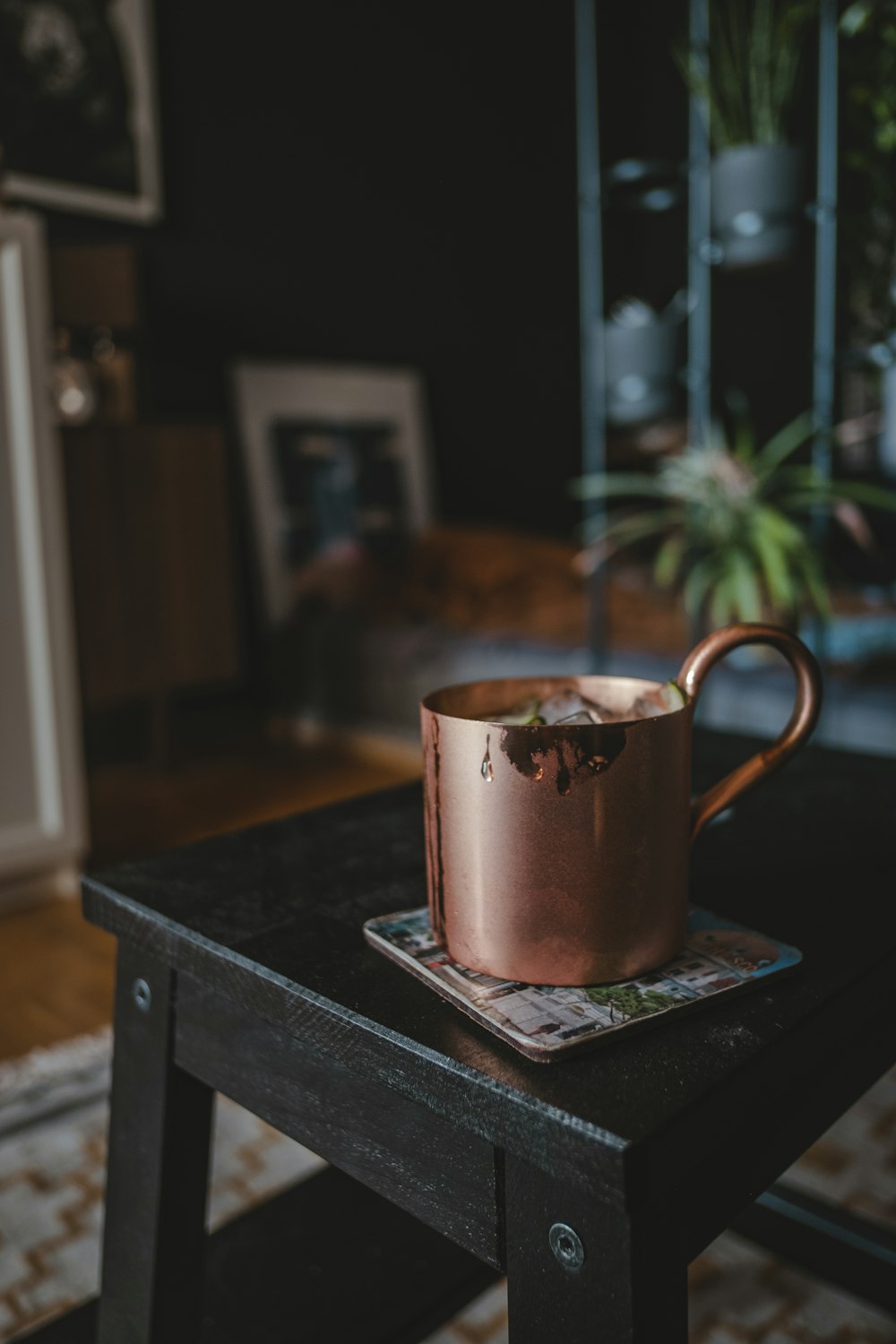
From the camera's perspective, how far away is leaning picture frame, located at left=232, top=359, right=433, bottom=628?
3430 millimetres

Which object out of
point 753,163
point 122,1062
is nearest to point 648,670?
point 753,163

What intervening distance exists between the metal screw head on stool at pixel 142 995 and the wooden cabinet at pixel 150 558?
201 centimetres

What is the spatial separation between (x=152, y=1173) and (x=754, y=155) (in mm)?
2241

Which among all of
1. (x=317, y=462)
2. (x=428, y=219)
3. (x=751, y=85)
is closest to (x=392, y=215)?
(x=428, y=219)

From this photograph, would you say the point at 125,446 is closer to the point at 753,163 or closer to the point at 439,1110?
the point at 753,163

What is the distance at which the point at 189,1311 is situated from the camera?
2.29 ft

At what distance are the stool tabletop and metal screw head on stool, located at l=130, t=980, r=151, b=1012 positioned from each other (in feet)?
0.11

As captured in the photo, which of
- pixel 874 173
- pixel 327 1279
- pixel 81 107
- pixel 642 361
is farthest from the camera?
pixel 81 107

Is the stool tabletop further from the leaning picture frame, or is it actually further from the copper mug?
the leaning picture frame

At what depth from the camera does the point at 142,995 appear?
672 millimetres

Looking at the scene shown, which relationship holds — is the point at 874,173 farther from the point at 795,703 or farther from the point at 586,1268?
the point at 586,1268

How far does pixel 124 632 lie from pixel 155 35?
1863 millimetres

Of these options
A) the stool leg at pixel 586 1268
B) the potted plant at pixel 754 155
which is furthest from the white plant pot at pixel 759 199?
the stool leg at pixel 586 1268

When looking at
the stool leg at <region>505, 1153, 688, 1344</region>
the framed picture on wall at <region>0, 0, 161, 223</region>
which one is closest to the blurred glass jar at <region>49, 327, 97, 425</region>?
the framed picture on wall at <region>0, 0, 161, 223</region>
